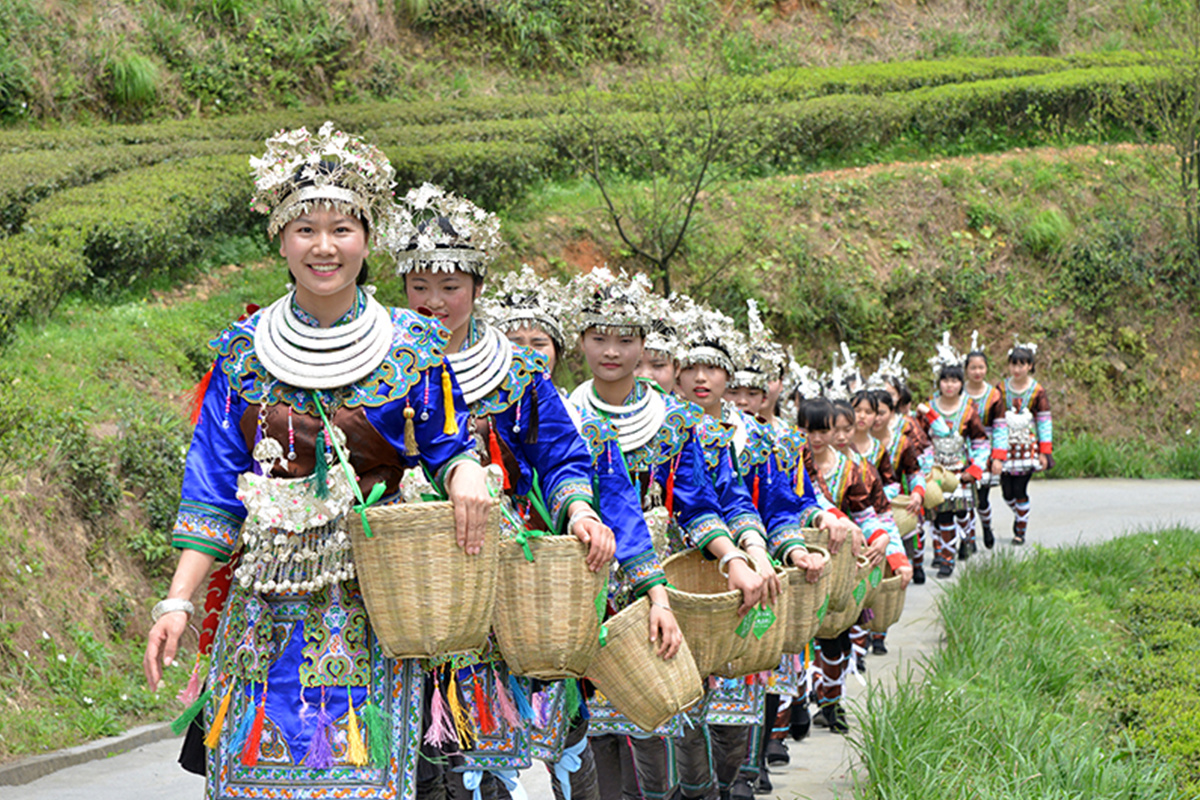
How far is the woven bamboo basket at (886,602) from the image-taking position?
7.95 meters

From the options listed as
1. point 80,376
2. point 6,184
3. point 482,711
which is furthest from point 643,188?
point 482,711

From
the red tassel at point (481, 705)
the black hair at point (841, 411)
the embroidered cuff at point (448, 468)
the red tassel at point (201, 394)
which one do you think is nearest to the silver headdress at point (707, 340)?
the black hair at point (841, 411)

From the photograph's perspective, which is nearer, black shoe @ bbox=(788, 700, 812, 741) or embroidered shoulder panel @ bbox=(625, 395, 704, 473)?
embroidered shoulder panel @ bbox=(625, 395, 704, 473)

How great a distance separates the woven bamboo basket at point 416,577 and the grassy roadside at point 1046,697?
2.52 m

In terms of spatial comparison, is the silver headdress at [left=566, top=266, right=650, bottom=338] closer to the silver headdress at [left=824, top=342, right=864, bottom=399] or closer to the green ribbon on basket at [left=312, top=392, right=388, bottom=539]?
the green ribbon on basket at [left=312, top=392, right=388, bottom=539]

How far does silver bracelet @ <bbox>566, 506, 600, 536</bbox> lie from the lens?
418 centimetres

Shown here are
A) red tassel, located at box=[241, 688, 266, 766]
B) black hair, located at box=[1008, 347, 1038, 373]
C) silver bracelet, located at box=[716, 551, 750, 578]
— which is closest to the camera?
red tassel, located at box=[241, 688, 266, 766]

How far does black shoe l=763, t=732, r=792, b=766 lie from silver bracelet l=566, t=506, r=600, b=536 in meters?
3.48

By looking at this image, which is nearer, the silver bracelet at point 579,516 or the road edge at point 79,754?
the silver bracelet at point 579,516

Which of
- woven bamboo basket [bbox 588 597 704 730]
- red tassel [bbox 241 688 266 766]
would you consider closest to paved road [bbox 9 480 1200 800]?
woven bamboo basket [bbox 588 597 704 730]

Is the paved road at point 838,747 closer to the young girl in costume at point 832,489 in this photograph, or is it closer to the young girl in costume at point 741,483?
the young girl in costume at point 832,489

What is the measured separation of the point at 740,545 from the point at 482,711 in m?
1.82

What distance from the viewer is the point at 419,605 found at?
139 inches

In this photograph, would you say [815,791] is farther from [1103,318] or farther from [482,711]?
[1103,318]
